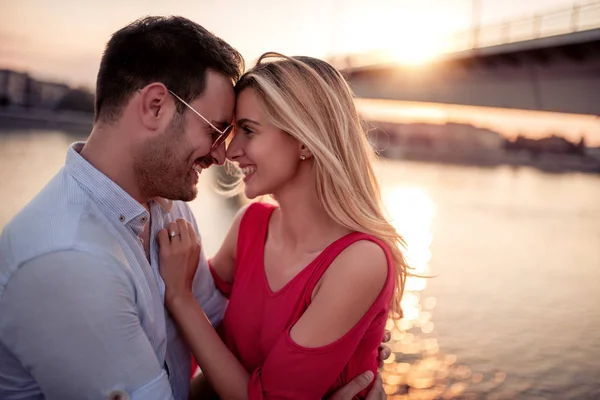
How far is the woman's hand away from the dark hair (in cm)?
48

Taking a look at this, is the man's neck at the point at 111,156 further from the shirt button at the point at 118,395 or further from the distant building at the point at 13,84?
the distant building at the point at 13,84

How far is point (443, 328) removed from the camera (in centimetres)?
593

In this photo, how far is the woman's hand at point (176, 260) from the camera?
2.03 meters

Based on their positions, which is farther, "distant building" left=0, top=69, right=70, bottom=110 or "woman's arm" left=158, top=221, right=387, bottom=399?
"distant building" left=0, top=69, right=70, bottom=110

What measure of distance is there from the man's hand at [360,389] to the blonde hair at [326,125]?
19.3 inches

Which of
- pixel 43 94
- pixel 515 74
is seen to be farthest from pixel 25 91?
pixel 515 74

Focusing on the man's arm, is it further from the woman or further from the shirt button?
the shirt button

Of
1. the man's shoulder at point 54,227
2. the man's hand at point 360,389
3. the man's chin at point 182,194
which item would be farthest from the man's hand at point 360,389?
the man's shoulder at point 54,227

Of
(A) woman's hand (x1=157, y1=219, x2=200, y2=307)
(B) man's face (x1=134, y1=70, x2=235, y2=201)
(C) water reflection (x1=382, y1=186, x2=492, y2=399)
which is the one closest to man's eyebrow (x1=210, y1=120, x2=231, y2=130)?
(B) man's face (x1=134, y1=70, x2=235, y2=201)

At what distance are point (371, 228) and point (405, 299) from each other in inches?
197

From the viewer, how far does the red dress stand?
1.95 meters

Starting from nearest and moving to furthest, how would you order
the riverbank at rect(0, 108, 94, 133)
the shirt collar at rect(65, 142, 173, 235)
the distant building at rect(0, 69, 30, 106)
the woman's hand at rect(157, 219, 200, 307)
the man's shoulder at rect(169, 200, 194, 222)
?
1. the shirt collar at rect(65, 142, 173, 235)
2. the woman's hand at rect(157, 219, 200, 307)
3. the man's shoulder at rect(169, 200, 194, 222)
4. the distant building at rect(0, 69, 30, 106)
5. the riverbank at rect(0, 108, 94, 133)

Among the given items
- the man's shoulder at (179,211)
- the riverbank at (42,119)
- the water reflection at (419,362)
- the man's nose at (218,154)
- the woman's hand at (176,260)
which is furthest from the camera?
the riverbank at (42,119)

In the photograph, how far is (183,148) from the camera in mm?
1973
